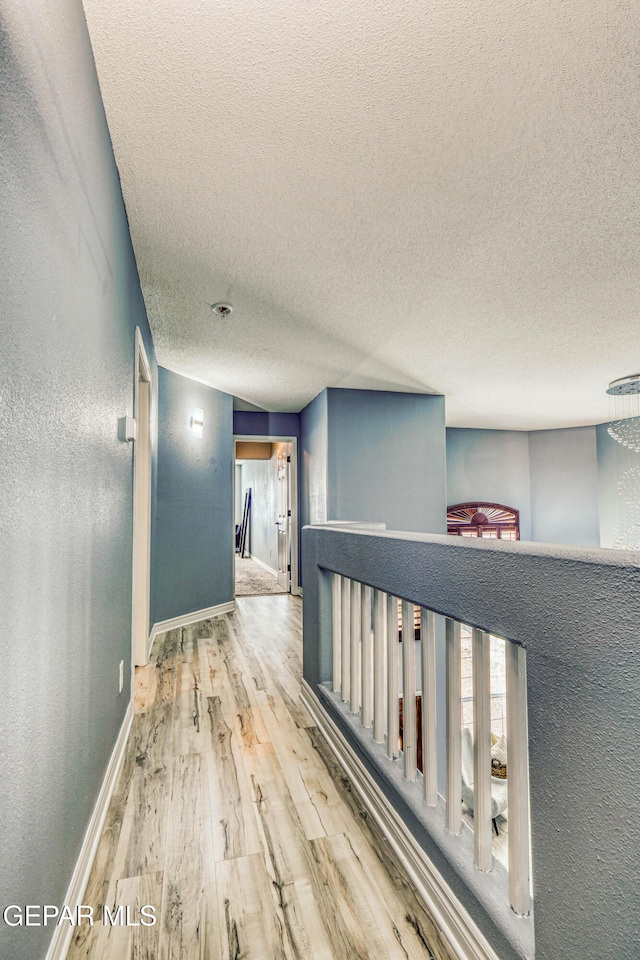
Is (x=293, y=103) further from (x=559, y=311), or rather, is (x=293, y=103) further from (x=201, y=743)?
(x=201, y=743)

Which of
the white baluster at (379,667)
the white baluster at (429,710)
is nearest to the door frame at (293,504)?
the white baluster at (379,667)

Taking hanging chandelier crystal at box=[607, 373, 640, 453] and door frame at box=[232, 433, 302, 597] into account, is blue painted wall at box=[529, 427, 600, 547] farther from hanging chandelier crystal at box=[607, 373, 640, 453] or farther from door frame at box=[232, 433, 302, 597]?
door frame at box=[232, 433, 302, 597]

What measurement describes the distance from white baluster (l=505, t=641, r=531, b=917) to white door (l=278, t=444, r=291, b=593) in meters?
5.34

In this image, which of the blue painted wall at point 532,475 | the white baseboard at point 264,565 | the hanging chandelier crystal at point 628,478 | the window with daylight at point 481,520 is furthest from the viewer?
the white baseboard at point 264,565

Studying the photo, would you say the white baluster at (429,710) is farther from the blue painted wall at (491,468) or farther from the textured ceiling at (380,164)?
the blue painted wall at (491,468)

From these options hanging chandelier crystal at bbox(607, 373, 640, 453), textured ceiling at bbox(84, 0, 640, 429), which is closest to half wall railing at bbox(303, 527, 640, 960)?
textured ceiling at bbox(84, 0, 640, 429)

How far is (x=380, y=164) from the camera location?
69.6 inches

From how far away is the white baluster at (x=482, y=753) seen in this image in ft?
3.73

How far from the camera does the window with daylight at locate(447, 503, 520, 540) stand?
7438mm

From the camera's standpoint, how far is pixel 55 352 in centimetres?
105

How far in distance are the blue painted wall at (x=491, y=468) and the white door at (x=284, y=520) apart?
8.66 ft

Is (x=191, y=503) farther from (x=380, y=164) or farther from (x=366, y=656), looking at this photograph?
(x=380, y=164)

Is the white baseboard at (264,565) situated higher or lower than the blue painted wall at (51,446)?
lower

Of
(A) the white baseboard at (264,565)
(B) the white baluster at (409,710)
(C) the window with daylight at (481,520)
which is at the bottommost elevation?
(A) the white baseboard at (264,565)
